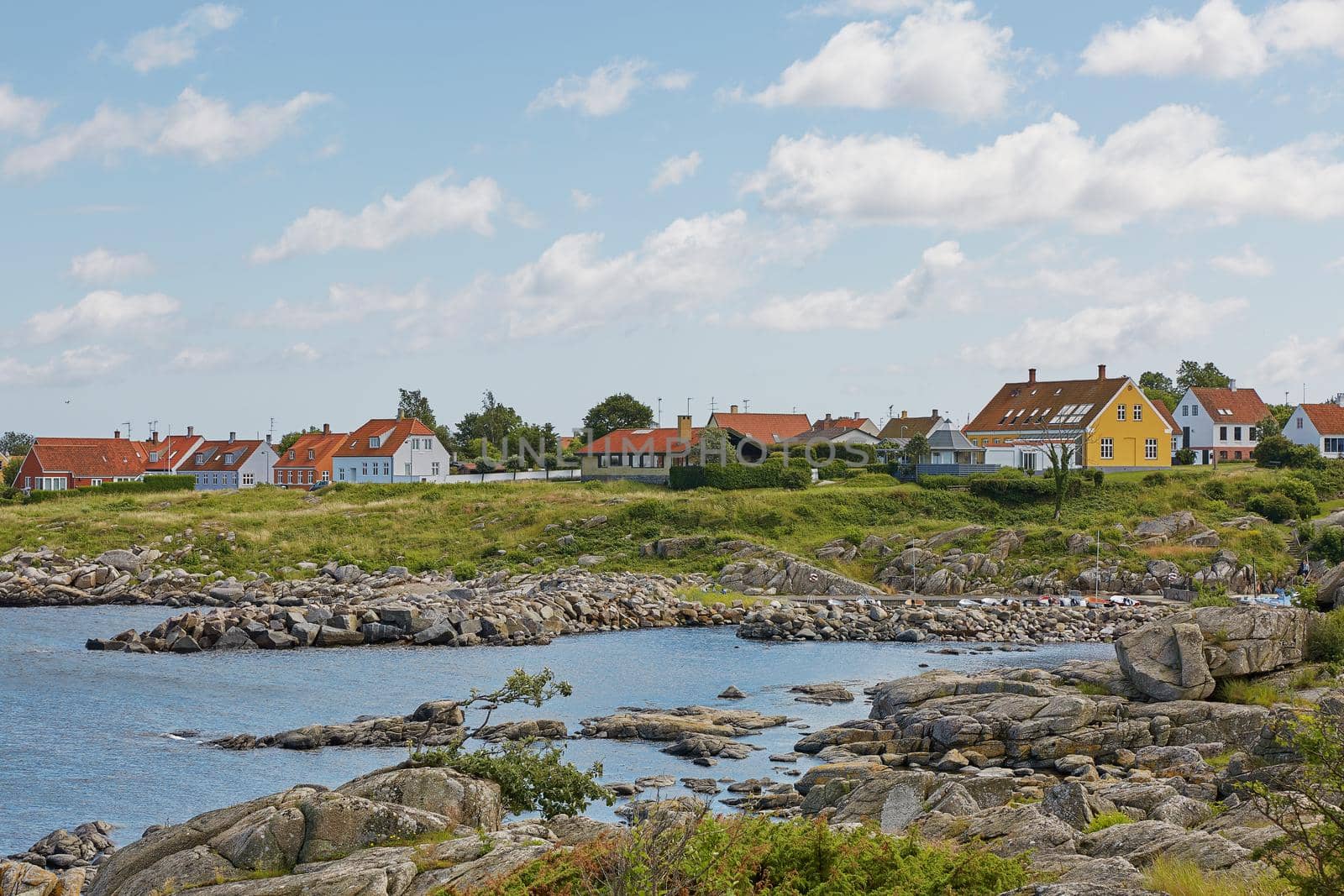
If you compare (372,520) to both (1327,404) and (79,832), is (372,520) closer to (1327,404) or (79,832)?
(79,832)

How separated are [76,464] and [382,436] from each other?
26650mm

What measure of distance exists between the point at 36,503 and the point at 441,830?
7869 cm

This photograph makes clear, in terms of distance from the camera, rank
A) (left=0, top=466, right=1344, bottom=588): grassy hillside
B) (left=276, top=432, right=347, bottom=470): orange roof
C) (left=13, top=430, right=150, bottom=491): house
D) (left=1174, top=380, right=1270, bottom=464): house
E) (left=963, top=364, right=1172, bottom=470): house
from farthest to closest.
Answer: (left=276, top=432, right=347, bottom=470): orange roof < (left=13, top=430, right=150, bottom=491): house < (left=1174, top=380, right=1270, bottom=464): house < (left=963, top=364, right=1172, bottom=470): house < (left=0, top=466, right=1344, bottom=588): grassy hillside

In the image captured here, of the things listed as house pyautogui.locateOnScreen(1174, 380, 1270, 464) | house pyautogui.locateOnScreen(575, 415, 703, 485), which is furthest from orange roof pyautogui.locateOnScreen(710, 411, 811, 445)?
house pyautogui.locateOnScreen(1174, 380, 1270, 464)

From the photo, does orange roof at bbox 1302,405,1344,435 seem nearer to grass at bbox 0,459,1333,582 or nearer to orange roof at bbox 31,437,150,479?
grass at bbox 0,459,1333,582

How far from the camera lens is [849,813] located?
20516 mm

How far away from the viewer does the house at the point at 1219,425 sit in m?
93.1

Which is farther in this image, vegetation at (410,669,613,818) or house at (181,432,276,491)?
house at (181,432,276,491)

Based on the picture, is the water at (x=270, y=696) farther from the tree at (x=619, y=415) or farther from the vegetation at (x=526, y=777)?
the tree at (x=619, y=415)

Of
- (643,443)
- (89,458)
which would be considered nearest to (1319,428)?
(643,443)

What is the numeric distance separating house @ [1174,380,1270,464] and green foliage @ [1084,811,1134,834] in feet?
264

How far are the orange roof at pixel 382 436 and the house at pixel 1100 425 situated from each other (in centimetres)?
4470

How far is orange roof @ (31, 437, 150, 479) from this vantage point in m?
105

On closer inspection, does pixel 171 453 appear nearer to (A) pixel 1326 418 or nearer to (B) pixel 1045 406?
(B) pixel 1045 406
